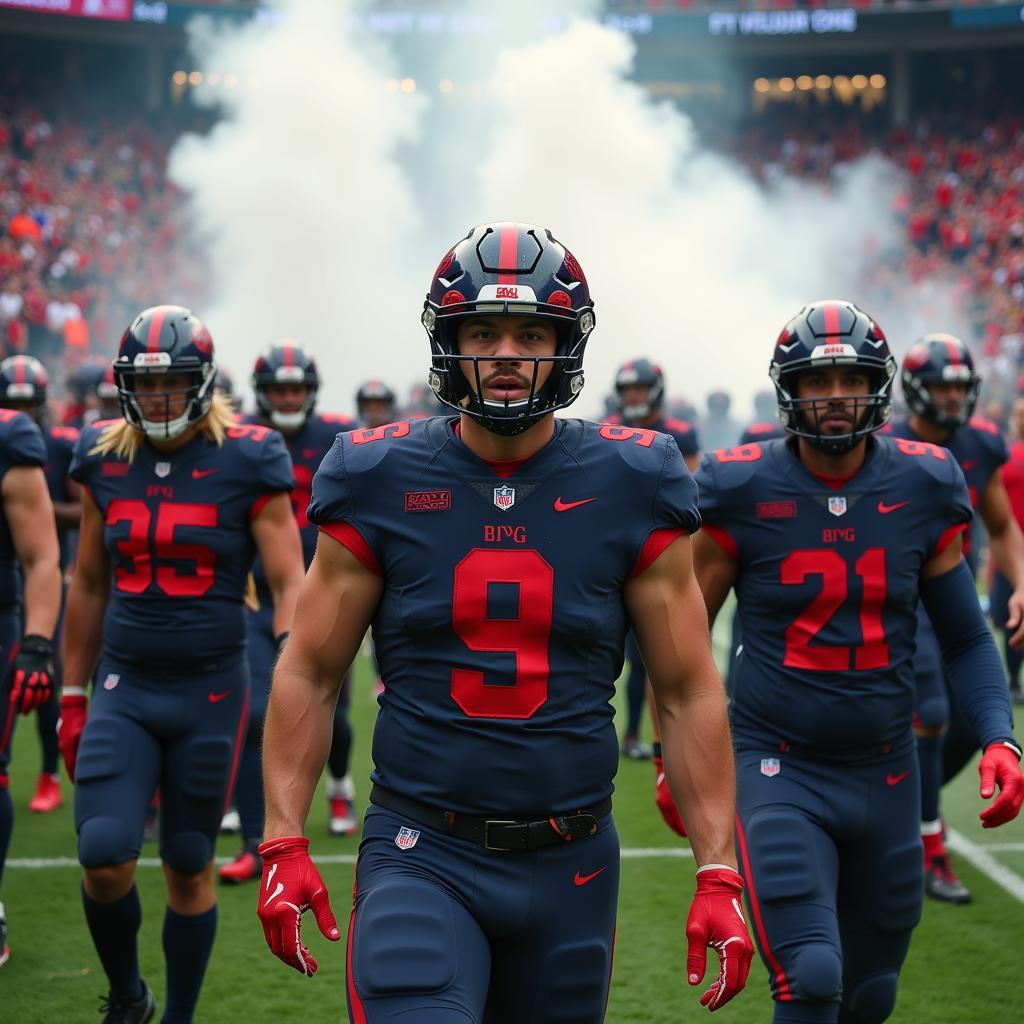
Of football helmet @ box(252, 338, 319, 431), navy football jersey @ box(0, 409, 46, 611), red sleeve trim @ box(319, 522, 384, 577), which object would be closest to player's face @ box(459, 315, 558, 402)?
red sleeve trim @ box(319, 522, 384, 577)

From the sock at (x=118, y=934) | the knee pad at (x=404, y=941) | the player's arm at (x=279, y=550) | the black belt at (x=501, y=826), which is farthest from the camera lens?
the player's arm at (x=279, y=550)

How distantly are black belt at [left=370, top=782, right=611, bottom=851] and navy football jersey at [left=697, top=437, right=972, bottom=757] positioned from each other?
1.24m

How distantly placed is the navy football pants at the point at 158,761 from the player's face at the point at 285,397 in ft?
8.14

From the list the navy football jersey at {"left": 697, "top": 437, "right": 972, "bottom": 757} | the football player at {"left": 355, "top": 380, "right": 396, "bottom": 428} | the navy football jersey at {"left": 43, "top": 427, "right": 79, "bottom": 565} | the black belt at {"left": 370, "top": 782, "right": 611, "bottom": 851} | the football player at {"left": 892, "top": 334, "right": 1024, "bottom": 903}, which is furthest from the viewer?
the football player at {"left": 355, "top": 380, "right": 396, "bottom": 428}

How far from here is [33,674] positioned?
14.6ft

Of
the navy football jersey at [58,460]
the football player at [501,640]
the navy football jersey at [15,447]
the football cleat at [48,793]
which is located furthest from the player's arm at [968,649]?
the football cleat at [48,793]

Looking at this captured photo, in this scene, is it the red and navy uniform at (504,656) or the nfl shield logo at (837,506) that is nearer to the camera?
the red and navy uniform at (504,656)

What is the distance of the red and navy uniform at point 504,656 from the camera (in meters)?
2.58

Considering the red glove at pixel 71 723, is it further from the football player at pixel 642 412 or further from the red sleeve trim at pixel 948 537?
the football player at pixel 642 412

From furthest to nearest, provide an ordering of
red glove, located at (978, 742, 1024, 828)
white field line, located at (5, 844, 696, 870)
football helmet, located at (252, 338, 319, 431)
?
football helmet, located at (252, 338, 319, 431), white field line, located at (5, 844, 696, 870), red glove, located at (978, 742, 1024, 828)

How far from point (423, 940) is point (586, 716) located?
496 millimetres

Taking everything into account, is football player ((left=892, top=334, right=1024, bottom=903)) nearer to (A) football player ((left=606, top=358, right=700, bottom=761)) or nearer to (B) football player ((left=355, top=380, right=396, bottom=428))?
(A) football player ((left=606, top=358, right=700, bottom=761))

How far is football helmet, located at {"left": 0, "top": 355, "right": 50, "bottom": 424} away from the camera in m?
7.27

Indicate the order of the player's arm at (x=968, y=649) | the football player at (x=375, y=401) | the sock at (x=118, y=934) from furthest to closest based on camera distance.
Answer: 1. the football player at (x=375, y=401)
2. the sock at (x=118, y=934)
3. the player's arm at (x=968, y=649)
